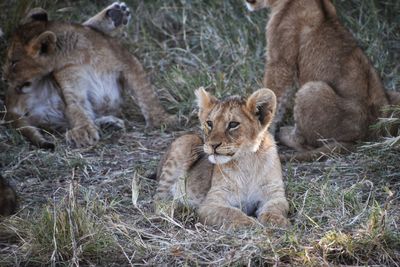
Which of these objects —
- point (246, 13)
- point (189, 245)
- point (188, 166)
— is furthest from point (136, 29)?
point (189, 245)

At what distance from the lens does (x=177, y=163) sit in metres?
6.05

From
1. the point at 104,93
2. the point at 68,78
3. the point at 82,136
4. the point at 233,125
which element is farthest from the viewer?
the point at 104,93

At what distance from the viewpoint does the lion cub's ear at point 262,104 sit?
18.0ft

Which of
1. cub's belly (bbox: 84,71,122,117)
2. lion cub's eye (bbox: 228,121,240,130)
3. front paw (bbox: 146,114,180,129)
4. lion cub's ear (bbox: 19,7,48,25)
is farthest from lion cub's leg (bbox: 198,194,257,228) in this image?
lion cub's ear (bbox: 19,7,48,25)

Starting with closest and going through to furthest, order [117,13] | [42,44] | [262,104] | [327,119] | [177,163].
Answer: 1. [262,104]
2. [177,163]
3. [327,119]
4. [42,44]
5. [117,13]

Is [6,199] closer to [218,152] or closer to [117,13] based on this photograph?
[218,152]

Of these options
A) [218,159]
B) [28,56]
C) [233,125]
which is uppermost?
[233,125]

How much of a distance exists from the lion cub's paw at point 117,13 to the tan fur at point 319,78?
141 cm

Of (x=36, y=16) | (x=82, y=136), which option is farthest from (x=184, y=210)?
(x=36, y=16)

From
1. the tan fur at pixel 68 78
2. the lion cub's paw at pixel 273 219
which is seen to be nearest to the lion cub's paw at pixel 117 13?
the tan fur at pixel 68 78

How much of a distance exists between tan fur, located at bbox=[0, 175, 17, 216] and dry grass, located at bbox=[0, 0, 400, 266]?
0.07 m

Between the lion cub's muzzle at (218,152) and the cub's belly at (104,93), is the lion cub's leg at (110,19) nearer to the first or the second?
the cub's belly at (104,93)

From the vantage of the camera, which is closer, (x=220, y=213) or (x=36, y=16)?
(x=220, y=213)

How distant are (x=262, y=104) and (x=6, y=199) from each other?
1681 mm
